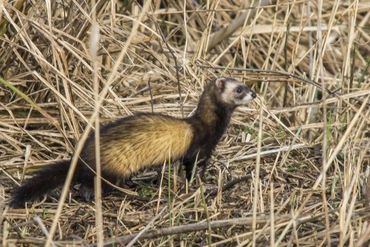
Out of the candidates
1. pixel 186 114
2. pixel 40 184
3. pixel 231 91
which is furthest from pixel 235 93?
pixel 40 184

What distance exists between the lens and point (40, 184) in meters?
4.86

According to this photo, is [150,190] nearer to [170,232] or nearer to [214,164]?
[214,164]

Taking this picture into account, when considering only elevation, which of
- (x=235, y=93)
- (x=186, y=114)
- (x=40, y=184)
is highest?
(x=235, y=93)

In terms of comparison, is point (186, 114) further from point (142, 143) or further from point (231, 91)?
point (142, 143)

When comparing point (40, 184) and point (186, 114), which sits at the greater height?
point (40, 184)

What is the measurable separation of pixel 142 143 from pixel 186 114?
39.5 inches

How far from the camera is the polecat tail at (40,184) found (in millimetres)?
4809

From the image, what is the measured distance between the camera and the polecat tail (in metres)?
4.81

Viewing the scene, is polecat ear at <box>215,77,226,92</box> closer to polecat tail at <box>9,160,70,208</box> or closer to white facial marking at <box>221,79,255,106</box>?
white facial marking at <box>221,79,255,106</box>

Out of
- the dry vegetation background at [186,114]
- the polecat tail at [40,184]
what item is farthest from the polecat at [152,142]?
the dry vegetation background at [186,114]

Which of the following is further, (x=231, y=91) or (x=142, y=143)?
(x=231, y=91)

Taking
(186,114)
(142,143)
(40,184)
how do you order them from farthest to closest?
(186,114)
(142,143)
(40,184)

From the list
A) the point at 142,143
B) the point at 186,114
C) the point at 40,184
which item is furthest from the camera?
the point at 186,114

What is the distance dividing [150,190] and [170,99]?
1125 millimetres
